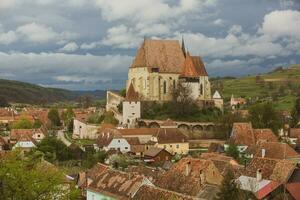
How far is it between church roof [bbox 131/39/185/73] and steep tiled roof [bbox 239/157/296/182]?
6166 centimetres

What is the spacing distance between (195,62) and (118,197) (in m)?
67.4

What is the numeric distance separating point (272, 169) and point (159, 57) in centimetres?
6398

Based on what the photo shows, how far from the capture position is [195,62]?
4104 inches

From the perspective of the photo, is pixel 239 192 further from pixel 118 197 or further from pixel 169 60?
pixel 169 60

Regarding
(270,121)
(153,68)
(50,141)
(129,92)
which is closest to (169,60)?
(153,68)

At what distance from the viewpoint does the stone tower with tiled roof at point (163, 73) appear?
104 m

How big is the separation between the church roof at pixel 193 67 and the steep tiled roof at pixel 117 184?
60756 millimetres

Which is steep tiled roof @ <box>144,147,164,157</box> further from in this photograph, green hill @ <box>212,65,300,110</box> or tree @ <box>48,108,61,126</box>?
green hill @ <box>212,65,300,110</box>

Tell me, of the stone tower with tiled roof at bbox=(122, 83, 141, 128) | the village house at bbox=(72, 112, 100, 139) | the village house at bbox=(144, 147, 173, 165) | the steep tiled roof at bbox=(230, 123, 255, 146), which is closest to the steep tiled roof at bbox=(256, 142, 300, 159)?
the steep tiled roof at bbox=(230, 123, 255, 146)

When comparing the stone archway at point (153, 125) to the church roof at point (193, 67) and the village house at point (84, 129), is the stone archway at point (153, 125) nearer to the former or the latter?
the village house at point (84, 129)

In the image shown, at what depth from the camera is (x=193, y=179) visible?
40.3m

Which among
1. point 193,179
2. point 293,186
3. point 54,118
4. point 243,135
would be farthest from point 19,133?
point 293,186

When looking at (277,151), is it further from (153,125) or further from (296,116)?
(296,116)

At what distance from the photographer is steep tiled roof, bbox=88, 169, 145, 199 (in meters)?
39.2
